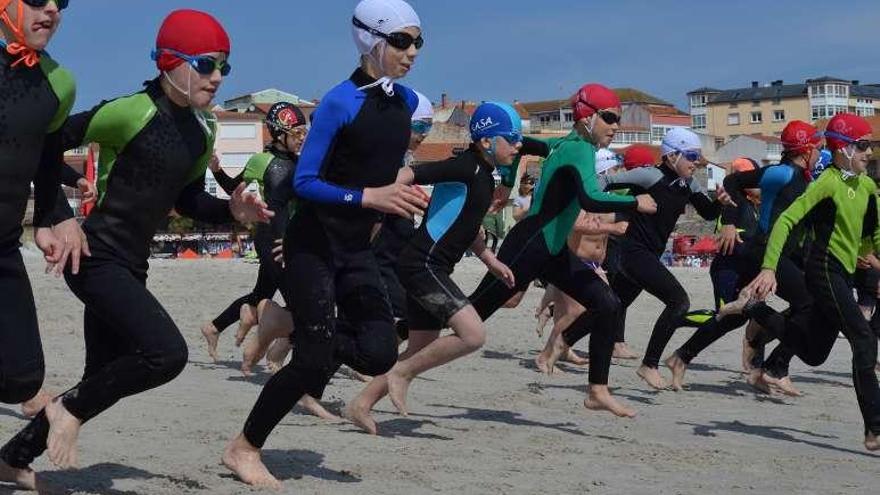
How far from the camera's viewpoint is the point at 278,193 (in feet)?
28.9

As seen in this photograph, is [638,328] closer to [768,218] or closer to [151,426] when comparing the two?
[768,218]

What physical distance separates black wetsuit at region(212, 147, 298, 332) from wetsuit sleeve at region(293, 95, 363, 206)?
2.02m

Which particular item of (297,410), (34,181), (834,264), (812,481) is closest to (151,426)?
(297,410)

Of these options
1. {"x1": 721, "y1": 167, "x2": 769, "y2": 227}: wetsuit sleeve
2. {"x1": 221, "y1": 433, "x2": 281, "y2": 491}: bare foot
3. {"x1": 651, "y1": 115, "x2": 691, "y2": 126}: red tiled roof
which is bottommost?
{"x1": 221, "y1": 433, "x2": 281, "y2": 491}: bare foot

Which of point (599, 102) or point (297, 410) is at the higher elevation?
point (599, 102)

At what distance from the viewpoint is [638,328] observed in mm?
17719

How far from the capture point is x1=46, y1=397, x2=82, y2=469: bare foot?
17.1 feet

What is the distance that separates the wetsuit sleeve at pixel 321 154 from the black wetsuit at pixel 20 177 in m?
1.11

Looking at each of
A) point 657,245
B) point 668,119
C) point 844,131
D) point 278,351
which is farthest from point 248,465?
point 668,119

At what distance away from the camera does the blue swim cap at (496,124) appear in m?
8.08

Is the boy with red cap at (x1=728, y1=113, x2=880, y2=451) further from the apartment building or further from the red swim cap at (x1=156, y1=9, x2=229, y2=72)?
the apartment building

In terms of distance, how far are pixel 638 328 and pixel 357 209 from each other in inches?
479

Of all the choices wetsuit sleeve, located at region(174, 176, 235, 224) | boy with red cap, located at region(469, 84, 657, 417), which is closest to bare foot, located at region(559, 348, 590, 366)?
boy with red cap, located at region(469, 84, 657, 417)

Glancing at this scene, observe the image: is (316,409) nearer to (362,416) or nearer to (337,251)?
(362,416)
